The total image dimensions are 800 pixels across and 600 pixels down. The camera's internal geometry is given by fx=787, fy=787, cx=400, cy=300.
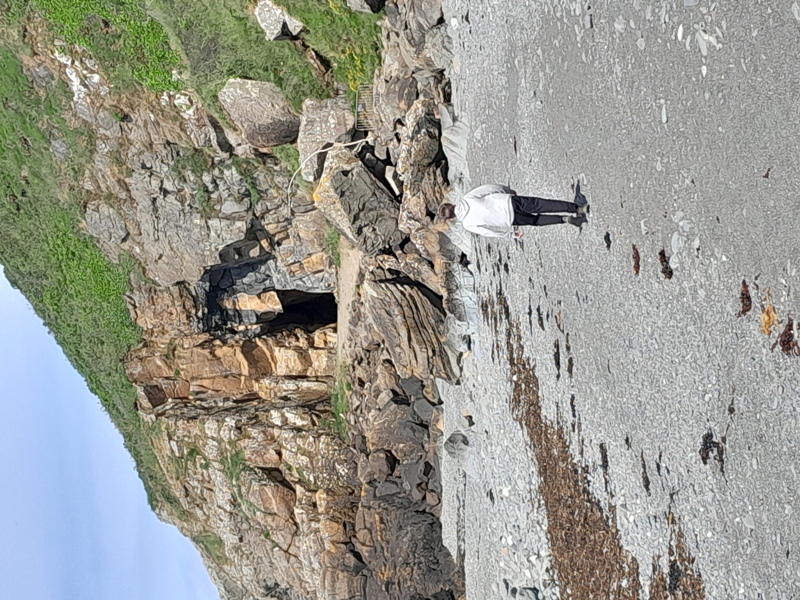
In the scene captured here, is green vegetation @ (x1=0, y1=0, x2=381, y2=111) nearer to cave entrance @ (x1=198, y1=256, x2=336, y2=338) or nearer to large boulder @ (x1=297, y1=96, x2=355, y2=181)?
large boulder @ (x1=297, y1=96, x2=355, y2=181)

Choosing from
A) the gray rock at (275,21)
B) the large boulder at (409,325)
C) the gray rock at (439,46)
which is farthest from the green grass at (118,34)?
the large boulder at (409,325)

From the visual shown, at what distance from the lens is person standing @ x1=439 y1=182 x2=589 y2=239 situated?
8523mm

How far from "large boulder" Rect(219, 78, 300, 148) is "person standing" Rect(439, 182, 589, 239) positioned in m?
7.46

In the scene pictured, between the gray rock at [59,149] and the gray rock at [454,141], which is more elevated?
the gray rock at [59,149]

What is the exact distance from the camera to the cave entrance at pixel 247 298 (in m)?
19.7

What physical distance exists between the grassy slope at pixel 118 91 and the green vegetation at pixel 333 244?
3.18 meters

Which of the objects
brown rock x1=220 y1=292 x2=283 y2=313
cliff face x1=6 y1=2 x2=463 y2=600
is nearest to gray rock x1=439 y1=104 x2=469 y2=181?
cliff face x1=6 y1=2 x2=463 y2=600

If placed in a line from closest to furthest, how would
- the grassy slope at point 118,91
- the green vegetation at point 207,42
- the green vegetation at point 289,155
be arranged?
the green vegetation at point 207,42 < the grassy slope at point 118,91 < the green vegetation at point 289,155

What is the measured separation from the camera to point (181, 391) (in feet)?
63.8

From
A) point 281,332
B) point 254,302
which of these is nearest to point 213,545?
point 281,332

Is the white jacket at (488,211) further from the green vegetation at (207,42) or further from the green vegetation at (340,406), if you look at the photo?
the green vegetation at (340,406)

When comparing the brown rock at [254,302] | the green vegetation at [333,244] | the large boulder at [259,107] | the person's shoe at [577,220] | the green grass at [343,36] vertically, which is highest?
the green grass at [343,36]

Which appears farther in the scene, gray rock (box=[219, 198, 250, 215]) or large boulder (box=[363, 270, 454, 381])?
gray rock (box=[219, 198, 250, 215])

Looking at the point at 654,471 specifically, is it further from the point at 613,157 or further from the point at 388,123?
the point at 388,123
